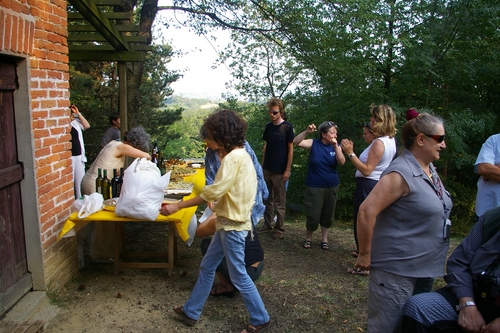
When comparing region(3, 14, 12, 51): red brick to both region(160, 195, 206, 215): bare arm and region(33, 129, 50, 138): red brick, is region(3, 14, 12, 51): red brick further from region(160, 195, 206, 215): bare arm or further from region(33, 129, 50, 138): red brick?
region(160, 195, 206, 215): bare arm

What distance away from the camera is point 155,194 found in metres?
3.77

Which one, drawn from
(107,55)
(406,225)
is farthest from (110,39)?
(406,225)

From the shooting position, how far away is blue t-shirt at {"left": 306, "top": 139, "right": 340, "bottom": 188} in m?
5.00

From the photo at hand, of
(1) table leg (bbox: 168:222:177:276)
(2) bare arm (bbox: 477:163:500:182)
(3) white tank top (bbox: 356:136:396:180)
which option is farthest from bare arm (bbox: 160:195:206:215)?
(2) bare arm (bbox: 477:163:500:182)

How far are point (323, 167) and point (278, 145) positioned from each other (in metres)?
0.84

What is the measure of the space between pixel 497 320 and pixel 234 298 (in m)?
2.34

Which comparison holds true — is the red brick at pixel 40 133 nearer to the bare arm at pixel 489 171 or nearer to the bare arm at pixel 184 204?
the bare arm at pixel 184 204

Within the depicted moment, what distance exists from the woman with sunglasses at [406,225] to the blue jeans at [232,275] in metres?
0.97

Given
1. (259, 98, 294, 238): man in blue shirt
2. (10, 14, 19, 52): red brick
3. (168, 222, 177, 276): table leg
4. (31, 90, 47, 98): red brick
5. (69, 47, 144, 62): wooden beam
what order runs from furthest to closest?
(69, 47, 144, 62): wooden beam < (259, 98, 294, 238): man in blue shirt < (168, 222, 177, 276): table leg < (31, 90, 47, 98): red brick < (10, 14, 19, 52): red brick

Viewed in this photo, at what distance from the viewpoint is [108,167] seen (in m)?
4.52

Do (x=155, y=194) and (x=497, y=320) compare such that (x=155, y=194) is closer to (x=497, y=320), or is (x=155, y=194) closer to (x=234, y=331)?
(x=234, y=331)

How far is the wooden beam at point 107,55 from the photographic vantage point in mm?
7098

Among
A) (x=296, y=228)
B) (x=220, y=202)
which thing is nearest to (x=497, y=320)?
(x=220, y=202)

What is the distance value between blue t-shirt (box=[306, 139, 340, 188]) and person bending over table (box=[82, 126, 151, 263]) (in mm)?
2004
